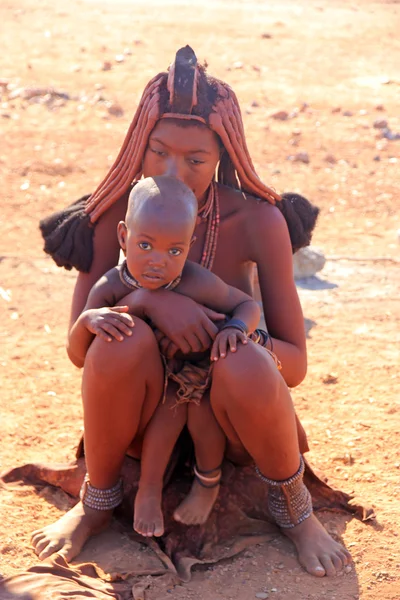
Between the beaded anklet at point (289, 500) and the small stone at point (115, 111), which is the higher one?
the beaded anklet at point (289, 500)

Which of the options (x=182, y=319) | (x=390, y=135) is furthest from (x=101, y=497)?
(x=390, y=135)

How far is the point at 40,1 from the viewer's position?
19547 millimetres

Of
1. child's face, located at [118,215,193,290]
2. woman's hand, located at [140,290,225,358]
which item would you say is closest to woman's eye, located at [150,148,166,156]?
child's face, located at [118,215,193,290]

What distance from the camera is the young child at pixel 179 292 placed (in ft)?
9.68

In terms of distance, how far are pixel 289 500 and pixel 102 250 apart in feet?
3.81

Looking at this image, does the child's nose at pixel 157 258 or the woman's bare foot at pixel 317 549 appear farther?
the woman's bare foot at pixel 317 549

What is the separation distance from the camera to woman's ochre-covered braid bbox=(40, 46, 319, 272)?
3260 millimetres

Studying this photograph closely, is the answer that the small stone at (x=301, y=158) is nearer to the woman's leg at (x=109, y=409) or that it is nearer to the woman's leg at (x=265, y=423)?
the woman's leg at (x=265, y=423)

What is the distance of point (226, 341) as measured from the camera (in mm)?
3000

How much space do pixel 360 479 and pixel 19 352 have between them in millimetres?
2274

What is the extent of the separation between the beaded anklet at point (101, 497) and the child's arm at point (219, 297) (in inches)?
29.8

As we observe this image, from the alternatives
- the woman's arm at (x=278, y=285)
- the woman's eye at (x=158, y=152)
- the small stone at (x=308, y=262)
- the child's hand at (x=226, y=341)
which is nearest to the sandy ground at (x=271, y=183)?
the small stone at (x=308, y=262)

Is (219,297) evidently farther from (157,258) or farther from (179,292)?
(157,258)

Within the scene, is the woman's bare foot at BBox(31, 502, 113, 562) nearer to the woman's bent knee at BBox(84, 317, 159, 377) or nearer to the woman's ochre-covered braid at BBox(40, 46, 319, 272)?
the woman's bent knee at BBox(84, 317, 159, 377)
